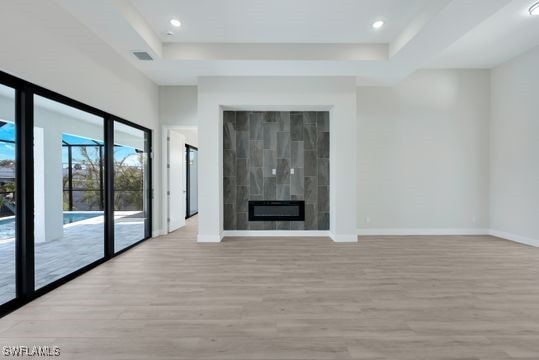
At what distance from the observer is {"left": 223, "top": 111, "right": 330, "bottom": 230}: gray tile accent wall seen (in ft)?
19.6

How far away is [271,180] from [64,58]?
3974mm

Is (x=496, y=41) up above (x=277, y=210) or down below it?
above

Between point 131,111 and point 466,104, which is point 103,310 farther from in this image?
point 466,104

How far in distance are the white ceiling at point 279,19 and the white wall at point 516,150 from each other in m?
3.10

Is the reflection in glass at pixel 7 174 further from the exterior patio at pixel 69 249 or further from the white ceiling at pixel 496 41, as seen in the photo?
the white ceiling at pixel 496 41

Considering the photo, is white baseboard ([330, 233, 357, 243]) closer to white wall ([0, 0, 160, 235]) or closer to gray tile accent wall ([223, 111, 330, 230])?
gray tile accent wall ([223, 111, 330, 230])

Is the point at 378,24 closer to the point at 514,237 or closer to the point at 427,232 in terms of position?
the point at 427,232

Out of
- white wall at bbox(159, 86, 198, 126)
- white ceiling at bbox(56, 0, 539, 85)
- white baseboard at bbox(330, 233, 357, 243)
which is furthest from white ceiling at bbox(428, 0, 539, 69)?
white wall at bbox(159, 86, 198, 126)

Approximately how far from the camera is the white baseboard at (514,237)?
514 centimetres

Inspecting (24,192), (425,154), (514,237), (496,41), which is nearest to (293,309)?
(24,192)

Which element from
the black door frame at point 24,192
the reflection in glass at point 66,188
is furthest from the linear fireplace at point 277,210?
the black door frame at point 24,192

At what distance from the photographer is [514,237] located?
5.55 metres

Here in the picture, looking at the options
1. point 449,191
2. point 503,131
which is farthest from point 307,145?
point 503,131

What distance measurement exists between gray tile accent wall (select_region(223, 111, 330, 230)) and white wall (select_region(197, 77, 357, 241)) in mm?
473
